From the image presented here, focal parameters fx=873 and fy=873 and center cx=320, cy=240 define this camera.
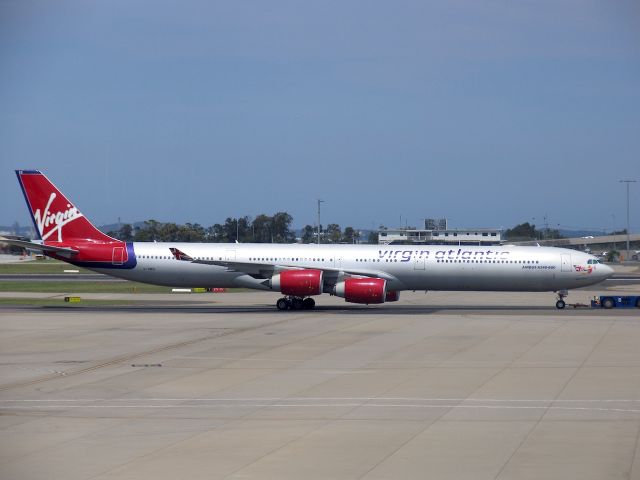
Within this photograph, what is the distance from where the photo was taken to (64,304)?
48.0m

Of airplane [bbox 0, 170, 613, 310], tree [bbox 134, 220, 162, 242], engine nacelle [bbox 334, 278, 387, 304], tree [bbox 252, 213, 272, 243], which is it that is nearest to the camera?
engine nacelle [bbox 334, 278, 387, 304]

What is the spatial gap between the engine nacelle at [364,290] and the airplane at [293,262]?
77cm

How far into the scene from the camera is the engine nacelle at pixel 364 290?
41.6 metres

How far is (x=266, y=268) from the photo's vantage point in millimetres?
43781

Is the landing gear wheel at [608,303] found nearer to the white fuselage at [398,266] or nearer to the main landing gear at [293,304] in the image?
the white fuselage at [398,266]

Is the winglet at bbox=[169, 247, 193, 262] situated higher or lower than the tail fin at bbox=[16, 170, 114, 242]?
lower

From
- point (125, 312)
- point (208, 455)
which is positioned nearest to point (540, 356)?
point (208, 455)

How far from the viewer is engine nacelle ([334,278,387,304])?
41625 mm

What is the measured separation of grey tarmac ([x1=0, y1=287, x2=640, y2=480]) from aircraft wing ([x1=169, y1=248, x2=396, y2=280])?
6.67 m

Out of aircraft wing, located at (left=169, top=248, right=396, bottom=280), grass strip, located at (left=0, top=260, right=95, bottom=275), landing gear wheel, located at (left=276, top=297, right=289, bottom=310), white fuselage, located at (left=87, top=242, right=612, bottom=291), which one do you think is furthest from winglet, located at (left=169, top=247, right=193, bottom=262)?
grass strip, located at (left=0, top=260, right=95, bottom=275)

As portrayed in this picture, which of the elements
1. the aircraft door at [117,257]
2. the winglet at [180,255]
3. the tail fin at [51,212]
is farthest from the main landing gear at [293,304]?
the tail fin at [51,212]

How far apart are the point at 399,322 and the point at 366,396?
17811 mm

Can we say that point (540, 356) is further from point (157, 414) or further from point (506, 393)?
point (157, 414)

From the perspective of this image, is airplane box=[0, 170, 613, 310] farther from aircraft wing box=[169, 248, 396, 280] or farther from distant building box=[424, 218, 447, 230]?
distant building box=[424, 218, 447, 230]
